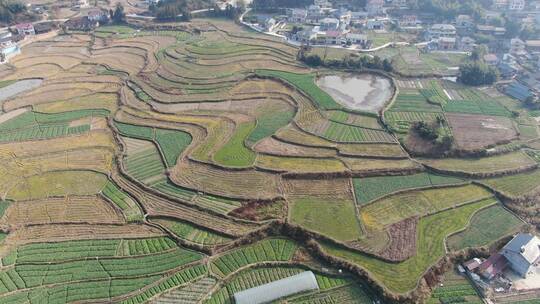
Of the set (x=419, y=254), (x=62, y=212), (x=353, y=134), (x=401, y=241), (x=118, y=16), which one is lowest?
(x=62, y=212)

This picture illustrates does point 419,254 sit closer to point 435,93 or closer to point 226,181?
point 226,181

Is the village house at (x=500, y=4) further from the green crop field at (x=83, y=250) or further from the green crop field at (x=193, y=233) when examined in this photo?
the green crop field at (x=83, y=250)

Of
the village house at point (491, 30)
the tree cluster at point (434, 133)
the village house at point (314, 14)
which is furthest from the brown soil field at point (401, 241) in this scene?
the village house at point (314, 14)

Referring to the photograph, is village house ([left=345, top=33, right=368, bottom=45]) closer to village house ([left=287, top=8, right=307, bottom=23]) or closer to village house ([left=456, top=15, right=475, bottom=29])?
village house ([left=287, top=8, right=307, bottom=23])

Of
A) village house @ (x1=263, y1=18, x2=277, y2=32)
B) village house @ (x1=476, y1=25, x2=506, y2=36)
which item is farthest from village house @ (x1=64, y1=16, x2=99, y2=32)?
village house @ (x1=476, y1=25, x2=506, y2=36)

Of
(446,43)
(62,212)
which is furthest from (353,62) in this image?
(62,212)
